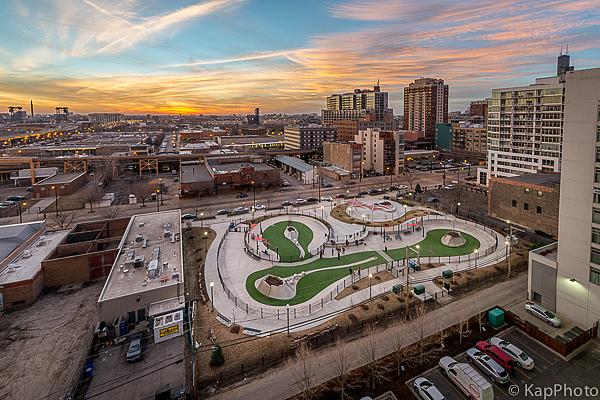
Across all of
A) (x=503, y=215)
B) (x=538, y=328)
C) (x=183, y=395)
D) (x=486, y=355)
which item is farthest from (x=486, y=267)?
(x=183, y=395)

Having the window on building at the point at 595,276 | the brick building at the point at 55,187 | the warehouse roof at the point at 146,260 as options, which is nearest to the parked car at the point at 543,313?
the window on building at the point at 595,276

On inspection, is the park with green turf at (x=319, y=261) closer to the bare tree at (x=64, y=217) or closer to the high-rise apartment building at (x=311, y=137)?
the bare tree at (x=64, y=217)

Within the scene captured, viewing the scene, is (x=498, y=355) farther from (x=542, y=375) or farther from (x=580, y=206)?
(x=580, y=206)

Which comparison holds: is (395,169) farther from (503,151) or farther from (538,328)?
(538,328)

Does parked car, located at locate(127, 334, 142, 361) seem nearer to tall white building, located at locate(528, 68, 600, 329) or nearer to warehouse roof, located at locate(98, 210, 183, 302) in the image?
warehouse roof, located at locate(98, 210, 183, 302)

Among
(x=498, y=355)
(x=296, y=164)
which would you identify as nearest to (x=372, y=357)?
(x=498, y=355)
